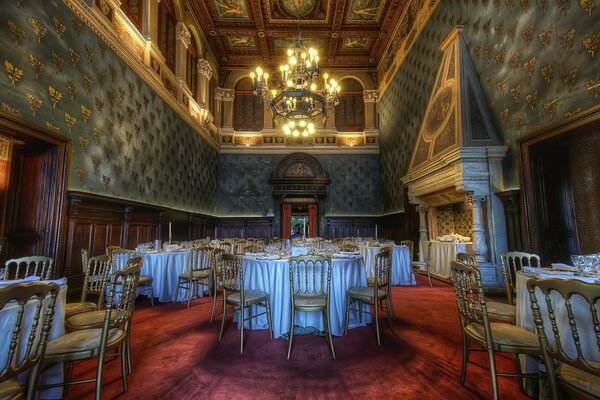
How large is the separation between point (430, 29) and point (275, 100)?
5386mm

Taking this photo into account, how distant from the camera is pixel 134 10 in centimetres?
626

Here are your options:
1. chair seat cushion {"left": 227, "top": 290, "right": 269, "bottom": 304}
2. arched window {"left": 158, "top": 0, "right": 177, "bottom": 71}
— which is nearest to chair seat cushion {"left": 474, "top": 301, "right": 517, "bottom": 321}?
chair seat cushion {"left": 227, "top": 290, "right": 269, "bottom": 304}

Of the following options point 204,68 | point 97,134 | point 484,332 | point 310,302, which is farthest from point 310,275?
point 204,68

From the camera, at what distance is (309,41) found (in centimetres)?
1138

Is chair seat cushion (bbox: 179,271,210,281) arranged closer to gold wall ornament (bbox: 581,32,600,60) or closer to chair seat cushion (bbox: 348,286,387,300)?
chair seat cushion (bbox: 348,286,387,300)

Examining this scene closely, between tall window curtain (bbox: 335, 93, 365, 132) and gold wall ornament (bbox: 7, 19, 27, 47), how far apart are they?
423 inches

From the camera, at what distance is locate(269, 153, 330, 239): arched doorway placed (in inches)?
477

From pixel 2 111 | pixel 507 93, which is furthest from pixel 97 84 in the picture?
pixel 507 93

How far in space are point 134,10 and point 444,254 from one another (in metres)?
9.24

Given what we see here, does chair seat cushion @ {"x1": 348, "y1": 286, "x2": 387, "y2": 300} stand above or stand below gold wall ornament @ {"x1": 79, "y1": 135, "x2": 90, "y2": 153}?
below

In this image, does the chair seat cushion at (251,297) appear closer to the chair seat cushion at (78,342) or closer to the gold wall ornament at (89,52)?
the chair seat cushion at (78,342)

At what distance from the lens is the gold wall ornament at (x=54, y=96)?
13.1ft

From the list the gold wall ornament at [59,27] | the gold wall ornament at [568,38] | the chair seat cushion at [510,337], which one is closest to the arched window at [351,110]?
the gold wall ornament at [568,38]

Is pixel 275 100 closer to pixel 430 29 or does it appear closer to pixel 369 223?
pixel 430 29
